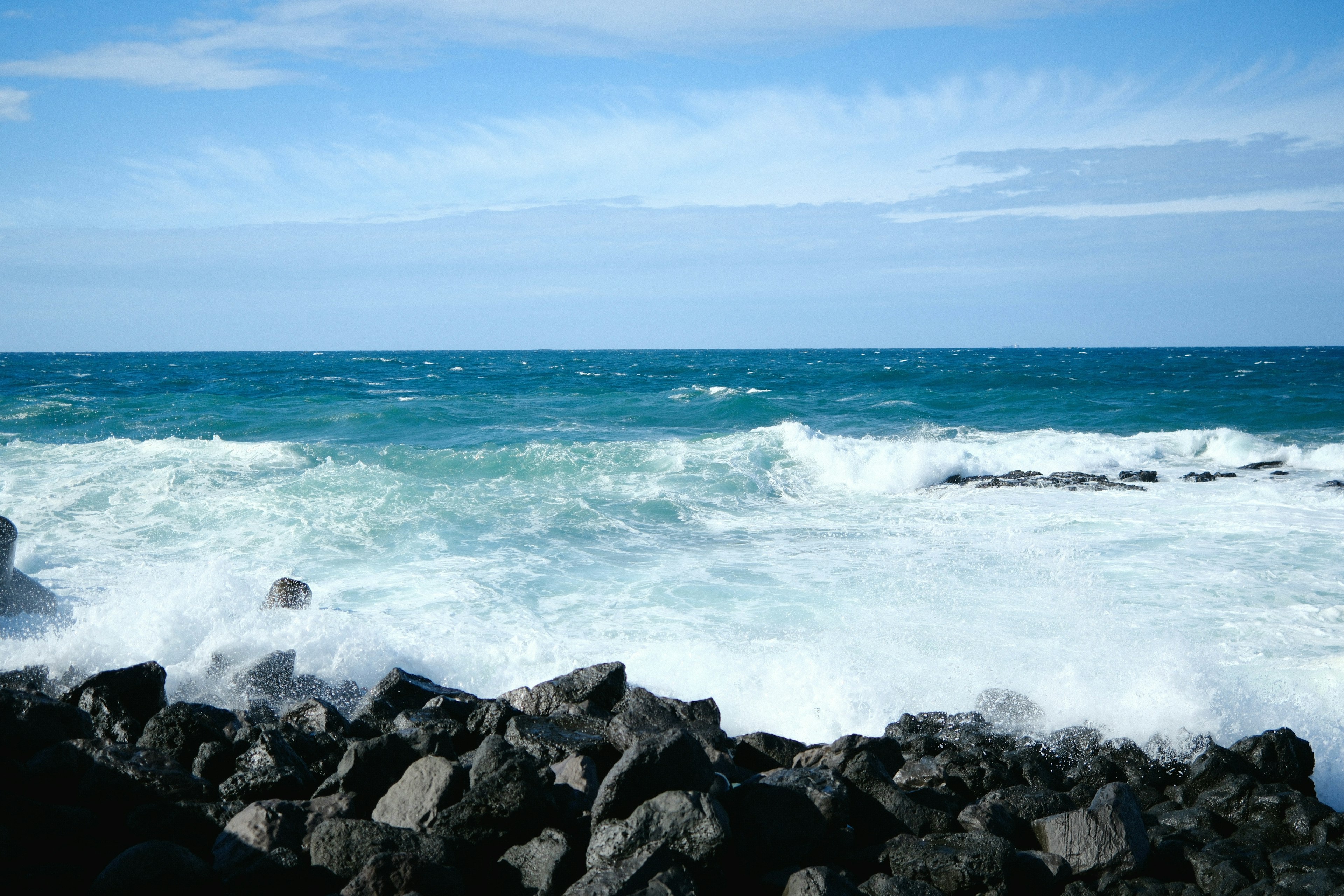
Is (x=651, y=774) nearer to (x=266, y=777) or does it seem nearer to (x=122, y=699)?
(x=266, y=777)

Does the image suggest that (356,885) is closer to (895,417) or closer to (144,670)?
(144,670)

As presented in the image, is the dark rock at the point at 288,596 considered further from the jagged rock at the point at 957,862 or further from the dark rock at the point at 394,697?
the jagged rock at the point at 957,862

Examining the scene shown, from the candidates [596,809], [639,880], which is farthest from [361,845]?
[639,880]

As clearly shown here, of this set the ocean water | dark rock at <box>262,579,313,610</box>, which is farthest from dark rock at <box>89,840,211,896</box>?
dark rock at <box>262,579,313,610</box>

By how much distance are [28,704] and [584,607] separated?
4546mm

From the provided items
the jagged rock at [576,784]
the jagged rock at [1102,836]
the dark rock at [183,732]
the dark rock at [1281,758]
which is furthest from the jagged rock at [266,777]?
the dark rock at [1281,758]

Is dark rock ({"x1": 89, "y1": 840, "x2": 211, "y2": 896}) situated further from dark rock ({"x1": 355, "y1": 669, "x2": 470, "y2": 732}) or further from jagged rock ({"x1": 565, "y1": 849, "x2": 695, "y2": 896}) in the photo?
dark rock ({"x1": 355, "y1": 669, "x2": 470, "y2": 732})

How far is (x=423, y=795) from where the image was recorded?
379 cm

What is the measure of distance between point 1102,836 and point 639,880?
2.10 metres

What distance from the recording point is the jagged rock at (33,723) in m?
4.26

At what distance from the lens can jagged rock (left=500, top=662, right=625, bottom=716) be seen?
5.57 m

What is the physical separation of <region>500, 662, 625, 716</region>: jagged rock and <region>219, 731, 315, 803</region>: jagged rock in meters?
1.44

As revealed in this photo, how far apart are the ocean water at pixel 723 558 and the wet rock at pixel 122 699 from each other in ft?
3.32

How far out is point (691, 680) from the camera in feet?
21.6
